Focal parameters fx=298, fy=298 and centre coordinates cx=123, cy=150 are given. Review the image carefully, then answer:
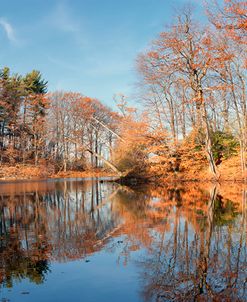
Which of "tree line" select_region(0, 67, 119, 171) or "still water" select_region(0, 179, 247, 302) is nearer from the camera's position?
"still water" select_region(0, 179, 247, 302)

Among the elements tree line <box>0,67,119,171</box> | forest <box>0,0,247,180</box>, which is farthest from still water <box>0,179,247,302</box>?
tree line <box>0,67,119,171</box>

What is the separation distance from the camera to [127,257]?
537 cm

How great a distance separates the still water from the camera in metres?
3.91

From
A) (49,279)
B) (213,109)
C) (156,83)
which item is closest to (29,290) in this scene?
(49,279)

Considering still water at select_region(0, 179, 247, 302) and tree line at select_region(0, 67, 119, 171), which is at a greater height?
tree line at select_region(0, 67, 119, 171)

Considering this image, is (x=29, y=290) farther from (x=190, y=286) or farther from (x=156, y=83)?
(x=156, y=83)

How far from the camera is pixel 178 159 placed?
2570 cm

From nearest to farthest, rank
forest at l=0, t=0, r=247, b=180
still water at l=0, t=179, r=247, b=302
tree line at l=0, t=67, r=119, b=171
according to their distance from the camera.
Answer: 1. still water at l=0, t=179, r=247, b=302
2. forest at l=0, t=0, r=247, b=180
3. tree line at l=0, t=67, r=119, b=171

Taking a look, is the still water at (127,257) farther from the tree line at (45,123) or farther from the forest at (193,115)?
the tree line at (45,123)

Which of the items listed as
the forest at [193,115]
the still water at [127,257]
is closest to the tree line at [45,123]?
the forest at [193,115]

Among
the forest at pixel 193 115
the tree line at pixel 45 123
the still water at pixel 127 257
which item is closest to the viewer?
the still water at pixel 127 257

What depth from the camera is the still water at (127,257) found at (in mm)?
3910

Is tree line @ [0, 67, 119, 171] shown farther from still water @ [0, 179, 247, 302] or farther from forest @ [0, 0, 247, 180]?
still water @ [0, 179, 247, 302]

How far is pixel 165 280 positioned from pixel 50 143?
46991mm
